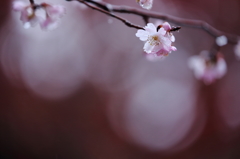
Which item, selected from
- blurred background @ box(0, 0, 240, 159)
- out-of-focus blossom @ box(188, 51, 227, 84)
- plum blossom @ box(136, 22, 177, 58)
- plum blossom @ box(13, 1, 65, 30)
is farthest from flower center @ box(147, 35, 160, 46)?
blurred background @ box(0, 0, 240, 159)

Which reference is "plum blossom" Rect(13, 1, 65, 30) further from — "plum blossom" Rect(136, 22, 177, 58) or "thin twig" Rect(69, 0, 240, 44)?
"plum blossom" Rect(136, 22, 177, 58)

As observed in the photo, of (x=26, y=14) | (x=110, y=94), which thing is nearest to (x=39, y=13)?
(x=26, y=14)

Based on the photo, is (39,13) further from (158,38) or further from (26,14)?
(158,38)

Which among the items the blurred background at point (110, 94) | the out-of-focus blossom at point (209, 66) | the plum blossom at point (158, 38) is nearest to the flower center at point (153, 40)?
the plum blossom at point (158, 38)

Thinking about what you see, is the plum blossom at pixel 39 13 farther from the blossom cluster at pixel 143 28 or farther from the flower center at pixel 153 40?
the flower center at pixel 153 40

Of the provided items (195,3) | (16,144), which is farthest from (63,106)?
(195,3)

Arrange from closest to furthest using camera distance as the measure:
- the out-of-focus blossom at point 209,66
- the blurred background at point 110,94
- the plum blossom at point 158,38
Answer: the plum blossom at point 158,38, the out-of-focus blossom at point 209,66, the blurred background at point 110,94
